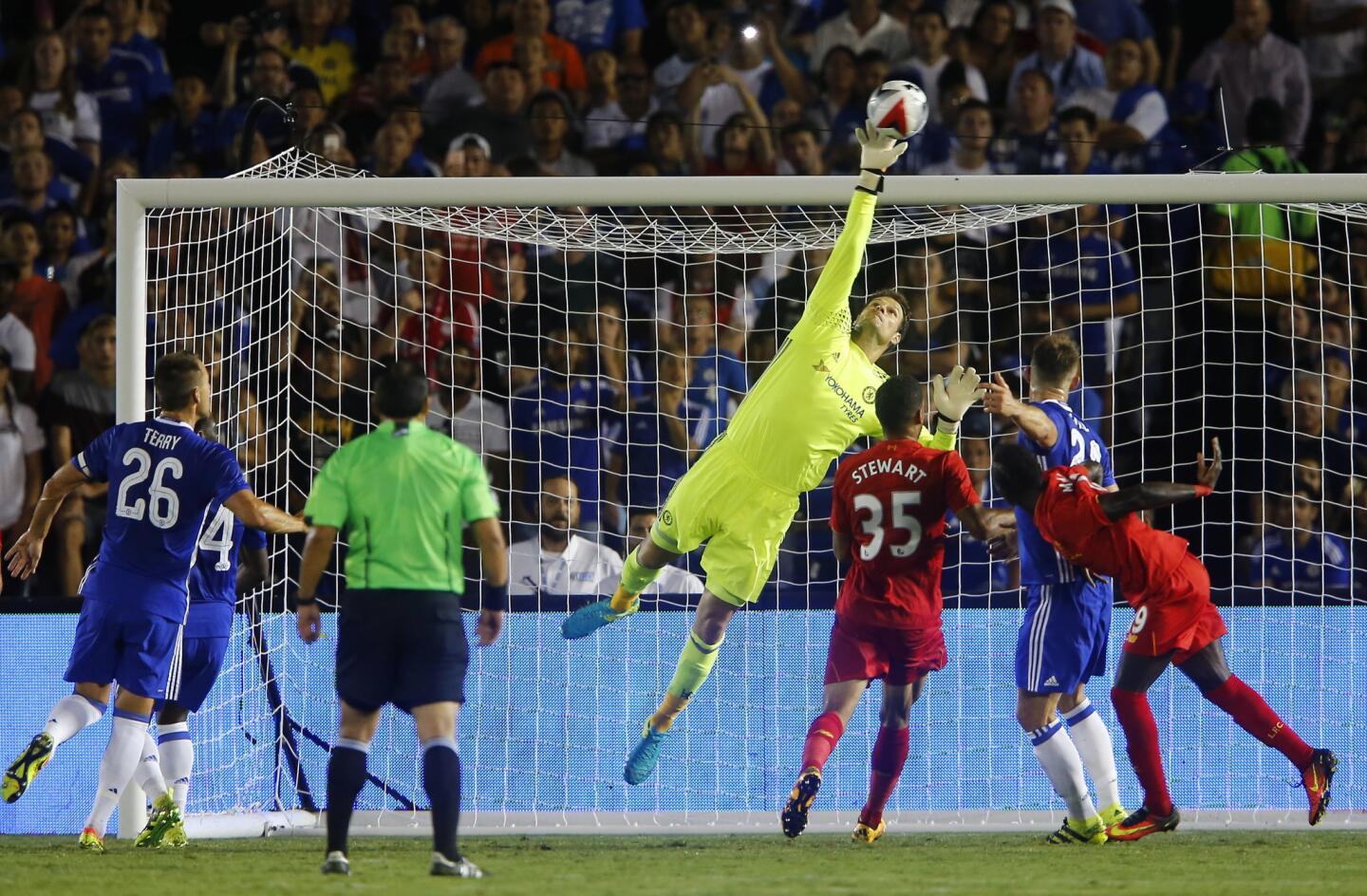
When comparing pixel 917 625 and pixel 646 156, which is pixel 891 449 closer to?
pixel 917 625

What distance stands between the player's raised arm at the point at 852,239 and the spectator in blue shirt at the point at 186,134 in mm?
6214

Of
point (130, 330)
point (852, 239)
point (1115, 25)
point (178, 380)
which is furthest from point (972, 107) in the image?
point (178, 380)

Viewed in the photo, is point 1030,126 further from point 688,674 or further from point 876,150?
point 688,674

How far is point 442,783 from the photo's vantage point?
18.1ft

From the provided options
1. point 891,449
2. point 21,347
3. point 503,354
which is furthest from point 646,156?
point 891,449

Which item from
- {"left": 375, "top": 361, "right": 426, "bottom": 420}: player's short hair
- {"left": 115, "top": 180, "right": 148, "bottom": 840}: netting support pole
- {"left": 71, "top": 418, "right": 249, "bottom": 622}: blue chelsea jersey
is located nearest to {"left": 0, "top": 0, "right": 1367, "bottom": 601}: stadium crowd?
{"left": 115, "top": 180, "right": 148, "bottom": 840}: netting support pole

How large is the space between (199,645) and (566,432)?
8.80 feet

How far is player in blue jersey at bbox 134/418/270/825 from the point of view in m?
7.43

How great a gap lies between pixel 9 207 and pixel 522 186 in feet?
18.8

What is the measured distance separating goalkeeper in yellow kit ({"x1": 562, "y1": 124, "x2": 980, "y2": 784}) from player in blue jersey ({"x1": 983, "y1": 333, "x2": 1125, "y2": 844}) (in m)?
0.39

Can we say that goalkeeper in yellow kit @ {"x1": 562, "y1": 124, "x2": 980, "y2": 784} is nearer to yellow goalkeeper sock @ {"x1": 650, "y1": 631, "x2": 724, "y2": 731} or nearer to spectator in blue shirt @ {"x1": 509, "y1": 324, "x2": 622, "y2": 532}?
yellow goalkeeper sock @ {"x1": 650, "y1": 631, "x2": 724, "y2": 731}

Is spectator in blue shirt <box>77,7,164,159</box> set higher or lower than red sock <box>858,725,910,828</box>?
higher

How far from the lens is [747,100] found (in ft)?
40.3

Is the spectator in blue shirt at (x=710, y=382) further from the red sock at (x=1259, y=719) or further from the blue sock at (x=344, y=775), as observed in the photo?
the blue sock at (x=344, y=775)
